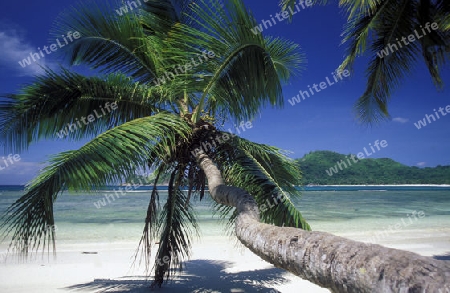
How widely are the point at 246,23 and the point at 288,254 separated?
283 centimetres

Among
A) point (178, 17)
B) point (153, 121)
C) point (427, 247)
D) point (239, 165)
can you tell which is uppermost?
point (178, 17)

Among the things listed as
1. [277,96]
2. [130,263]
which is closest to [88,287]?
[130,263]

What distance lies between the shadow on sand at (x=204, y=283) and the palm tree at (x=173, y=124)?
108cm

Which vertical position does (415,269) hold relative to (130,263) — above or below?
above

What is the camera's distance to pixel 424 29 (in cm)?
723

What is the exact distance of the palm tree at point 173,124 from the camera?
2.91 meters

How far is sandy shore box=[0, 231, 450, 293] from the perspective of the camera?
6762 millimetres

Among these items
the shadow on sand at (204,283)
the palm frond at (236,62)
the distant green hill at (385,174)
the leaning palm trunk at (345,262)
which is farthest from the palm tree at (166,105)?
the distant green hill at (385,174)

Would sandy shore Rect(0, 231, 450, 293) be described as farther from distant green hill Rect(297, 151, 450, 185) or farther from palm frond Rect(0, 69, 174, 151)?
distant green hill Rect(297, 151, 450, 185)

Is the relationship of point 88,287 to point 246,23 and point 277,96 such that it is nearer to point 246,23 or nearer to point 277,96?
point 277,96

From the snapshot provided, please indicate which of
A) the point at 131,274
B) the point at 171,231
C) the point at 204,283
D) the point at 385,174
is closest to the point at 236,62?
the point at 171,231

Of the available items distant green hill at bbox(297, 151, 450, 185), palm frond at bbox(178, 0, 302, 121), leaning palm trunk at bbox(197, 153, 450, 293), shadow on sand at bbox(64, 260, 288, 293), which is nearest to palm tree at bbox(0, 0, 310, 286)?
palm frond at bbox(178, 0, 302, 121)

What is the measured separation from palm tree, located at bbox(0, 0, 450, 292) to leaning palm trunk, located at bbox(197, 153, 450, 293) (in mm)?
13

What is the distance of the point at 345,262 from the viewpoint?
1.38 meters
